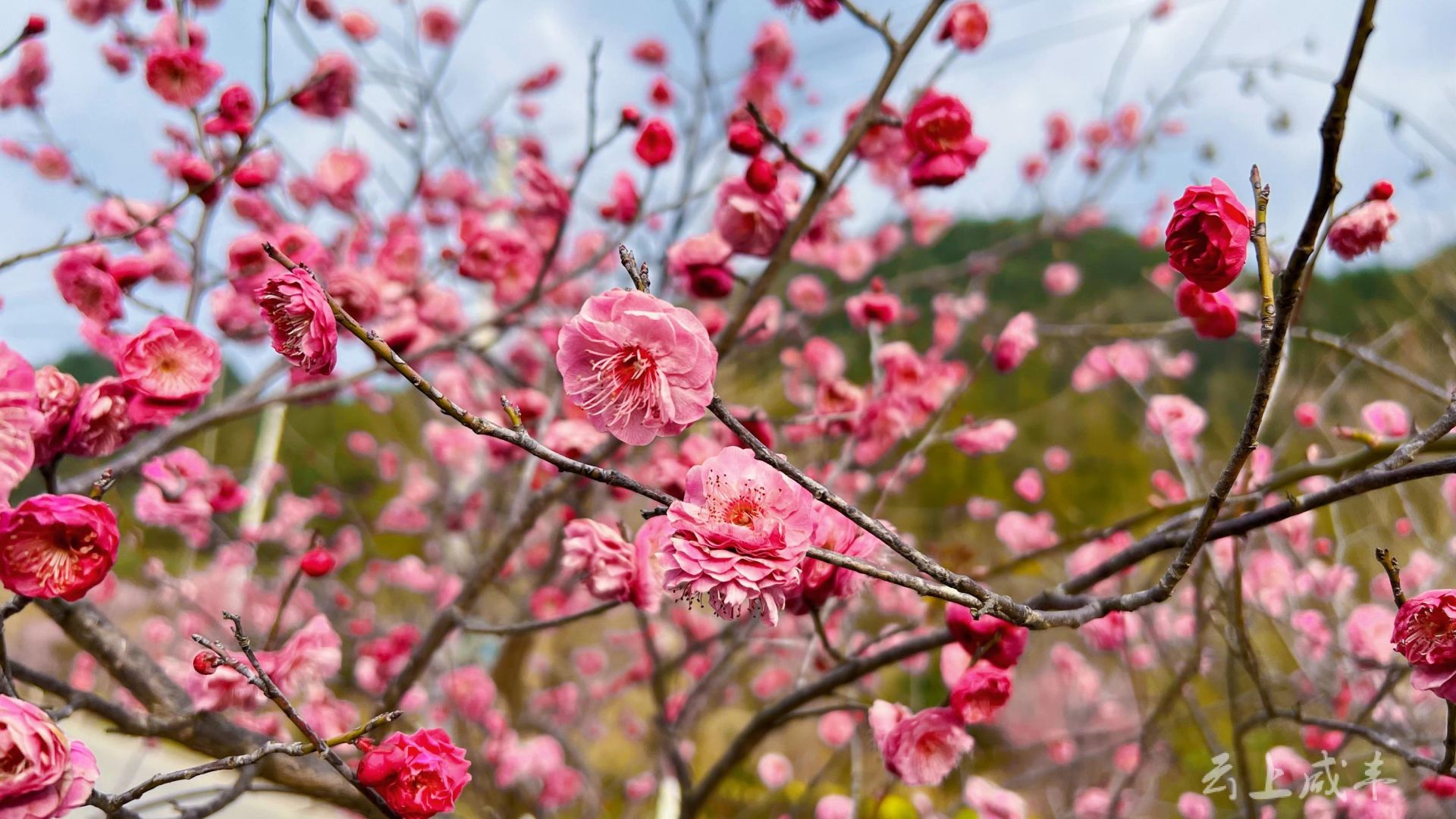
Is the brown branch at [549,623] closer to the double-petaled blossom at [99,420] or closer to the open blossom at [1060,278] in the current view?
the double-petaled blossom at [99,420]

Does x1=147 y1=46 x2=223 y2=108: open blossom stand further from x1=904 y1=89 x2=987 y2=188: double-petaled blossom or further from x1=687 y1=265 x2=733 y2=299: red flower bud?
x1=904 y1=89 x2=987 y2=188: double-petaled blossom

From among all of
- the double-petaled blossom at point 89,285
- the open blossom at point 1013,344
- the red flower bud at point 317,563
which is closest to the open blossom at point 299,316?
the red flower bud at point 317,563

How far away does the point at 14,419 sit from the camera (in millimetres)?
863

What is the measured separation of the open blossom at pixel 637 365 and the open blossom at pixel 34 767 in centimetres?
55

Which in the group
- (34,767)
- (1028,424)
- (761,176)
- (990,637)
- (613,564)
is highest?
(1028,424)

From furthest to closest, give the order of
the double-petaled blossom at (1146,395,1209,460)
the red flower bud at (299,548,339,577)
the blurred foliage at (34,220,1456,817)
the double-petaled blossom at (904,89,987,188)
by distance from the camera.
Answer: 1. the blurred foliage at (34,220,1456,817)
2. the double-petaled blossom at (1146,395,1209,460)
3. the double-petaled blossom at (904,89,987,188)
4. the red flower bud at (299,548,339,577)

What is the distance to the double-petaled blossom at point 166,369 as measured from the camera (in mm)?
1004

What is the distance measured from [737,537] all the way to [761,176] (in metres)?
0.72

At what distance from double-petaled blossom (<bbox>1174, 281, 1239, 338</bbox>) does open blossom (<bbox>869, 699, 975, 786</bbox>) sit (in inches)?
24.2

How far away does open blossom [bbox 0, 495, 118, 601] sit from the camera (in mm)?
787

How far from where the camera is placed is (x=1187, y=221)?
726 millimetres

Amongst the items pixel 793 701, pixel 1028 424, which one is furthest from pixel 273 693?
pixel 1028 424

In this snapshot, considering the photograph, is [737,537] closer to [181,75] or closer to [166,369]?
[166,369]

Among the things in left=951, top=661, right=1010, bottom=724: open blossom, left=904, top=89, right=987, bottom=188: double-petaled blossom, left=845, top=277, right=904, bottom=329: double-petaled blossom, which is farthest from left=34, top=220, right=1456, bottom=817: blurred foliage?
left=951, top=661, right=1010, bottom=724: open blossom
